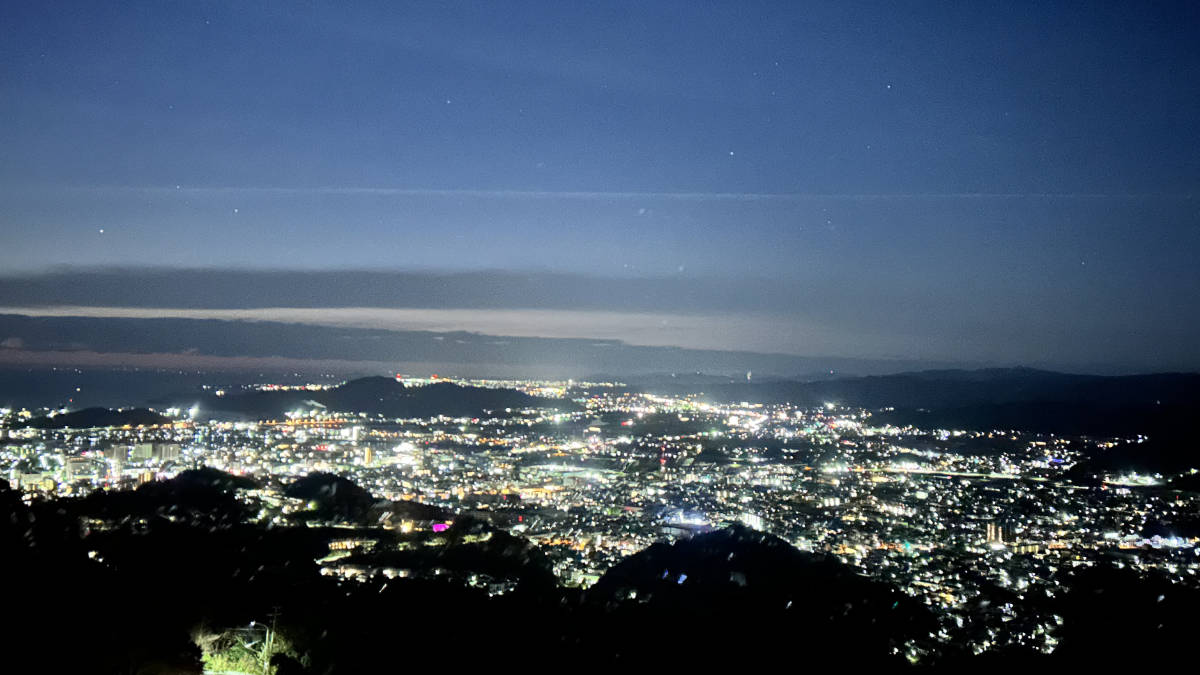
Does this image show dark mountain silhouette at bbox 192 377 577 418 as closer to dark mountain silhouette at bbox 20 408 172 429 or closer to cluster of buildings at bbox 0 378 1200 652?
dark mountain silhouette at bbox 20 408 172 429

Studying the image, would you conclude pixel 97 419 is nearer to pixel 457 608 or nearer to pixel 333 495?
pixel 333 495

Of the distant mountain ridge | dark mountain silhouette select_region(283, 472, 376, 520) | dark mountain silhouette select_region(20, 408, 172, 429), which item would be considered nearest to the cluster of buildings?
dark mountain silhouette select_region(283, 472, 376, 520)

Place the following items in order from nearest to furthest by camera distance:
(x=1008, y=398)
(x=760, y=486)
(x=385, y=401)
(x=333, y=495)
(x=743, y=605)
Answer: (x=743, y=605), (x=333, y=495), (x=760, y=486), (x=1008, y=398), (x=385, y=401)

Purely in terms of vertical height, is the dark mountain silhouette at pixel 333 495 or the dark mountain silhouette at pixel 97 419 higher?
the dark mountain silhouette at pixel 333 495

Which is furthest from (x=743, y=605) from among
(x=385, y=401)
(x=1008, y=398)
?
(x=1008, y=398)

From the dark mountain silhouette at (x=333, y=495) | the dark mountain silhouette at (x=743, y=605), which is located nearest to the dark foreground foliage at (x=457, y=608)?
the dark mountain silhouette at (x=743, y=605)

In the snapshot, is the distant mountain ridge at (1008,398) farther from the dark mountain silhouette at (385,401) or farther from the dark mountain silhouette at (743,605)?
the dark mountain silhouette at (743,605)

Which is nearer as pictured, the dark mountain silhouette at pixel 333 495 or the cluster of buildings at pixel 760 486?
the cluster of buildings at pixel 760 486
